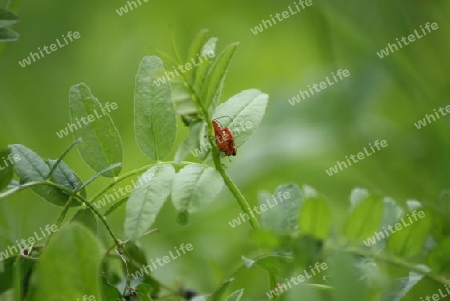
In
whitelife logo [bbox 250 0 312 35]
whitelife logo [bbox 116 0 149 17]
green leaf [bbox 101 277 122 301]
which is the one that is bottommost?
green leaf [bbox 101 277 122 301]

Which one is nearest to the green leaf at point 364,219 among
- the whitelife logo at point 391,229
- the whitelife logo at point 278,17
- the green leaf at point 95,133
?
the whitelife logo at point 391,229

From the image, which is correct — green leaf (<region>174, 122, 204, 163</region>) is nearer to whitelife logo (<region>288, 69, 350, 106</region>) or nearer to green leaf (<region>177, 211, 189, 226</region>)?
green leaf (<region>177, 211, 189, 226</region>)

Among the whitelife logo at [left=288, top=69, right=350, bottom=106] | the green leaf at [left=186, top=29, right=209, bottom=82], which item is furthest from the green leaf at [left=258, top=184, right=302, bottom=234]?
the whitelife logo at [left=288, top=69, right=350, bottom=106]

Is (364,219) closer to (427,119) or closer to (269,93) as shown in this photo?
(427,119)

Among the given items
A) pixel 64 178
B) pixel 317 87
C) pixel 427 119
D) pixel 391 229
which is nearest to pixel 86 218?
pixel 64 178

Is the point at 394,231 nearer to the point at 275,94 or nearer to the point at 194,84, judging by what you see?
the point at 194,84

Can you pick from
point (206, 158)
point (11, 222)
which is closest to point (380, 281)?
point (206, 158)
